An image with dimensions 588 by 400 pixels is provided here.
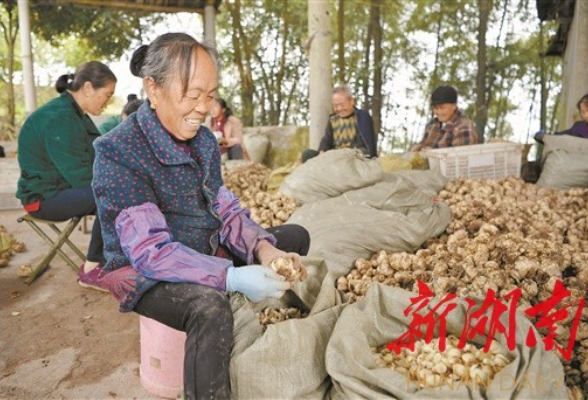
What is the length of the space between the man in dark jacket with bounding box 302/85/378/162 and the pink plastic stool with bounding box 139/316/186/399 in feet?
10.4

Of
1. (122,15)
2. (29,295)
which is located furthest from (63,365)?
(122,15)

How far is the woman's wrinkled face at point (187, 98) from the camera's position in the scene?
1566mm

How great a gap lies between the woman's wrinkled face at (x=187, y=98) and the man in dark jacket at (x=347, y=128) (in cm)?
314

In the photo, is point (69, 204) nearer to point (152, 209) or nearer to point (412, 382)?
point (152, 209)

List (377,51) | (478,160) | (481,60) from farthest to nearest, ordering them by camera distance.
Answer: (377,51) < (481,60) < (478,160)

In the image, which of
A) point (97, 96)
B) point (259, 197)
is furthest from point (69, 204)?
point (259, 197)

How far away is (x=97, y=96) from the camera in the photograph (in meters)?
3.17

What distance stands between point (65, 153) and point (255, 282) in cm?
217

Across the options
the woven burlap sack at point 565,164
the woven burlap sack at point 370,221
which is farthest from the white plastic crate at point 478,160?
the woven burlap sack at point 370,221

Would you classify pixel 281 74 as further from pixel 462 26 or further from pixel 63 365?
pixel 63 365

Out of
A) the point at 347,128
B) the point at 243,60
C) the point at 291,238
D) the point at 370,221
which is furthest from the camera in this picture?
the point at 243,60

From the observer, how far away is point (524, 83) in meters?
13.9

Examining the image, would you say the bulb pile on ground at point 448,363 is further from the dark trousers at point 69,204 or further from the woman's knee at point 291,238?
the dark trousers at point 69,204

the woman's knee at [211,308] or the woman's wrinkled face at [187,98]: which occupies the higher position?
the woman's wrinkled face at [187,98]
